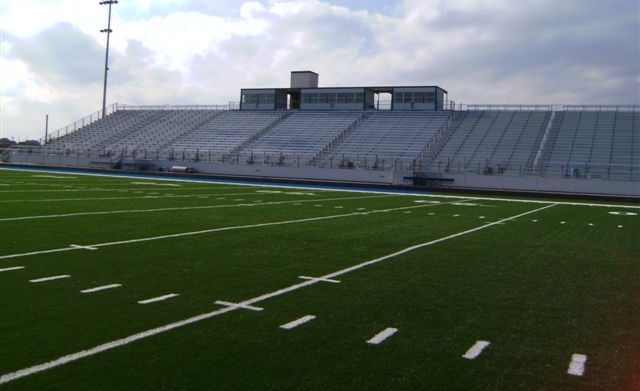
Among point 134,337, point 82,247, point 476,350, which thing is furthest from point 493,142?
point 134,337

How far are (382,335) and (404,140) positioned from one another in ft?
126

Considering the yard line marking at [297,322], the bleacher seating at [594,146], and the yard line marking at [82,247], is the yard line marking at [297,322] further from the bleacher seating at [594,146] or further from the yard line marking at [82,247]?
the bleacher seating at [594,146]

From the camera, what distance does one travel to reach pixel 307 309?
5621mm

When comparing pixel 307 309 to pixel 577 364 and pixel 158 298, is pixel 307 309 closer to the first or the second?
pixel 158 298

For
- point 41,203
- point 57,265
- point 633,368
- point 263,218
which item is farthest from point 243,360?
point 41,203

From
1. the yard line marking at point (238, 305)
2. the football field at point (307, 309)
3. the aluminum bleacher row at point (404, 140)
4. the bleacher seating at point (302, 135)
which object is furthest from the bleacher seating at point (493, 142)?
the yard line marking at point (238, 305)

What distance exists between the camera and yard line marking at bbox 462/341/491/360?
444 centimetres

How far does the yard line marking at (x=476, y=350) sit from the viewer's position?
4438mm

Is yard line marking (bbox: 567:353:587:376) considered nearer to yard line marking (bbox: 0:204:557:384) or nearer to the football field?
the football field

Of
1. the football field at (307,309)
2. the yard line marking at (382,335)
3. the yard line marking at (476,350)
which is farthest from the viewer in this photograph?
the yard line marking at (382,335)

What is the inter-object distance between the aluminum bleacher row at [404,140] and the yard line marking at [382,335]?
103ft

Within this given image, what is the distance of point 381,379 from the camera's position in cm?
391

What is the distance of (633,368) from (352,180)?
3262 cm

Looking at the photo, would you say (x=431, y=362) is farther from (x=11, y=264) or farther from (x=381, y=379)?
(x=11, y=264)
